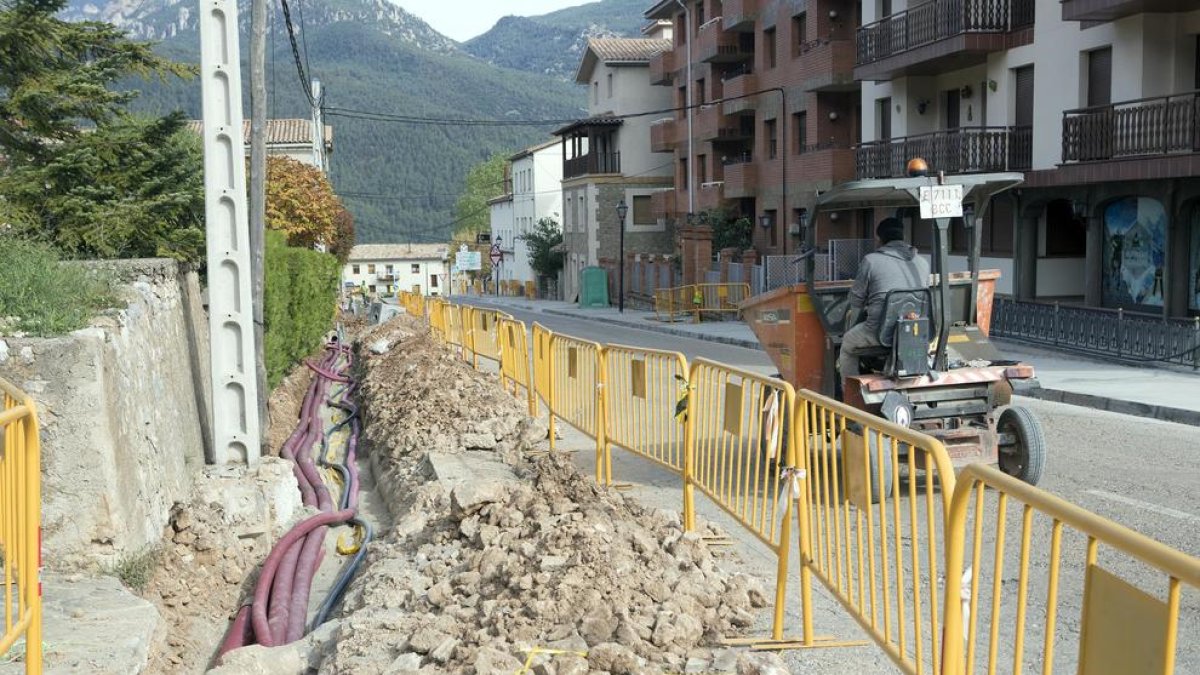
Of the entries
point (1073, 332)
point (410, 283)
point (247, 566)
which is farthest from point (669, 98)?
point (410, 283)

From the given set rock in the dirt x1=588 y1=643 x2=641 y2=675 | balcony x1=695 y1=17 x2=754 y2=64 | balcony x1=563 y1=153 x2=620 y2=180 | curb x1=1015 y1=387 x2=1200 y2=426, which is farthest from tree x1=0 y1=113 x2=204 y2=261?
balcony x1=563 y1=153 x2=620 y2=180

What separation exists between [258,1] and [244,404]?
4.75 m

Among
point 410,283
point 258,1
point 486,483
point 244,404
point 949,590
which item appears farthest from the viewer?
point 410,283

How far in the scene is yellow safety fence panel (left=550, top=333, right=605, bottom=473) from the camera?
33.3 feet

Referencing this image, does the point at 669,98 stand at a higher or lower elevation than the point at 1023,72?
higher

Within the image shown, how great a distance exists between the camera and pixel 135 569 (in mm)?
7750

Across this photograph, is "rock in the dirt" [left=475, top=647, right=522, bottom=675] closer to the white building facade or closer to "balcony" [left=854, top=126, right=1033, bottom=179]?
"balcony" [left=854, top=126, right=1033, bottom=179]

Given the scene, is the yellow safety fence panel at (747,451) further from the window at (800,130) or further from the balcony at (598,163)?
the balcony at (598,163)

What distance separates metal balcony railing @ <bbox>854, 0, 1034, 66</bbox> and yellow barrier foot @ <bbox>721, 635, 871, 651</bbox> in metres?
23.4

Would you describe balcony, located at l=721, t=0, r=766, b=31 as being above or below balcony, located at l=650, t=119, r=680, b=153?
above

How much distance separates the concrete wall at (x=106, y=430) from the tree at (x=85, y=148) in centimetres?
224

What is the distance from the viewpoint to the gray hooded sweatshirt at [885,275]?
9273 millimetres

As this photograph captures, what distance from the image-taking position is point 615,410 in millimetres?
10039

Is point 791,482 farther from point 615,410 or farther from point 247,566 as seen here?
point 247,566
